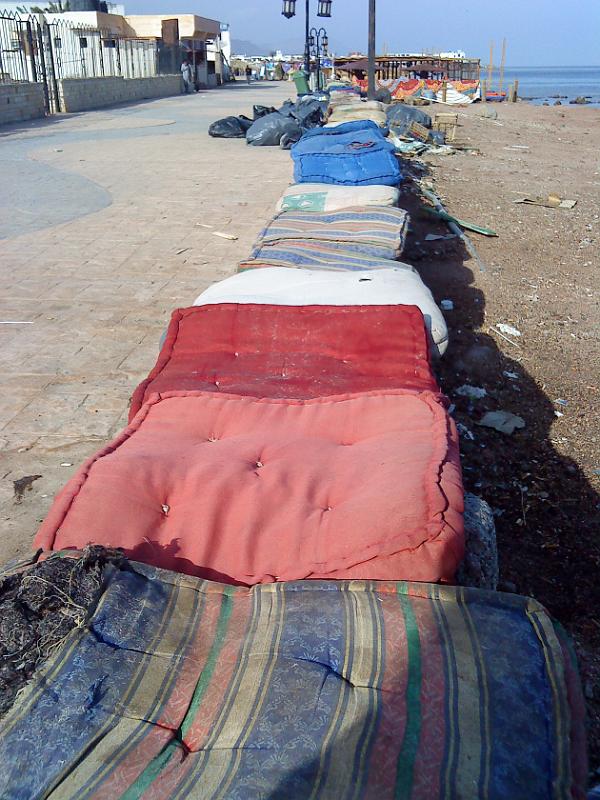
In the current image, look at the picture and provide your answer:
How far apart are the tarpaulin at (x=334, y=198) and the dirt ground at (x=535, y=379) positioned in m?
0.80

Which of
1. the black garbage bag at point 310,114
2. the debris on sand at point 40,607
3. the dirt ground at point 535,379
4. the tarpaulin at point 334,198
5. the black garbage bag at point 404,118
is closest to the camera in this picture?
the debris on sand at point 40,607

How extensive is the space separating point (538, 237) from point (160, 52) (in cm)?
2639

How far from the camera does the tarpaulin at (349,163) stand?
6.94 metres

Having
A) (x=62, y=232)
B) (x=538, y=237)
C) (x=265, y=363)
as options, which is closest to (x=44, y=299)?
(x=62, y=232)

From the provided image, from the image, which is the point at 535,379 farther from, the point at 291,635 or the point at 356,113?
the point at 356,113

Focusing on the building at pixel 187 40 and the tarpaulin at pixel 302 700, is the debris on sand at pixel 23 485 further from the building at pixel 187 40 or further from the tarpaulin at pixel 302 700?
the building at pixel 187 40

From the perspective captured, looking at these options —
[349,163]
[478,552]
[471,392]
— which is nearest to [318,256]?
[471,392]

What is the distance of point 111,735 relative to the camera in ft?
4.34

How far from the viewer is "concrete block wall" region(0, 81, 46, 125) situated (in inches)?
628

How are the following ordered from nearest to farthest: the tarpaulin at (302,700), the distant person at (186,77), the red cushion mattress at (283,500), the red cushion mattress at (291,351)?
1. the tarpaulin at (302,700)
2. the red cushion mattress at (283,500)
3. the red cushion mattress at (291,351)
4. the distant person at (186,77)

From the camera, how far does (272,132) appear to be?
13305mm

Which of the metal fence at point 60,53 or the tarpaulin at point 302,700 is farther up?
the metal fence at point 60,53

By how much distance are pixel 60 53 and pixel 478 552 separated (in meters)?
23.3

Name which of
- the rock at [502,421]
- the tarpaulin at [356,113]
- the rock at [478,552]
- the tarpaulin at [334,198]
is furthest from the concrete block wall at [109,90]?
the rock at [478,552]
